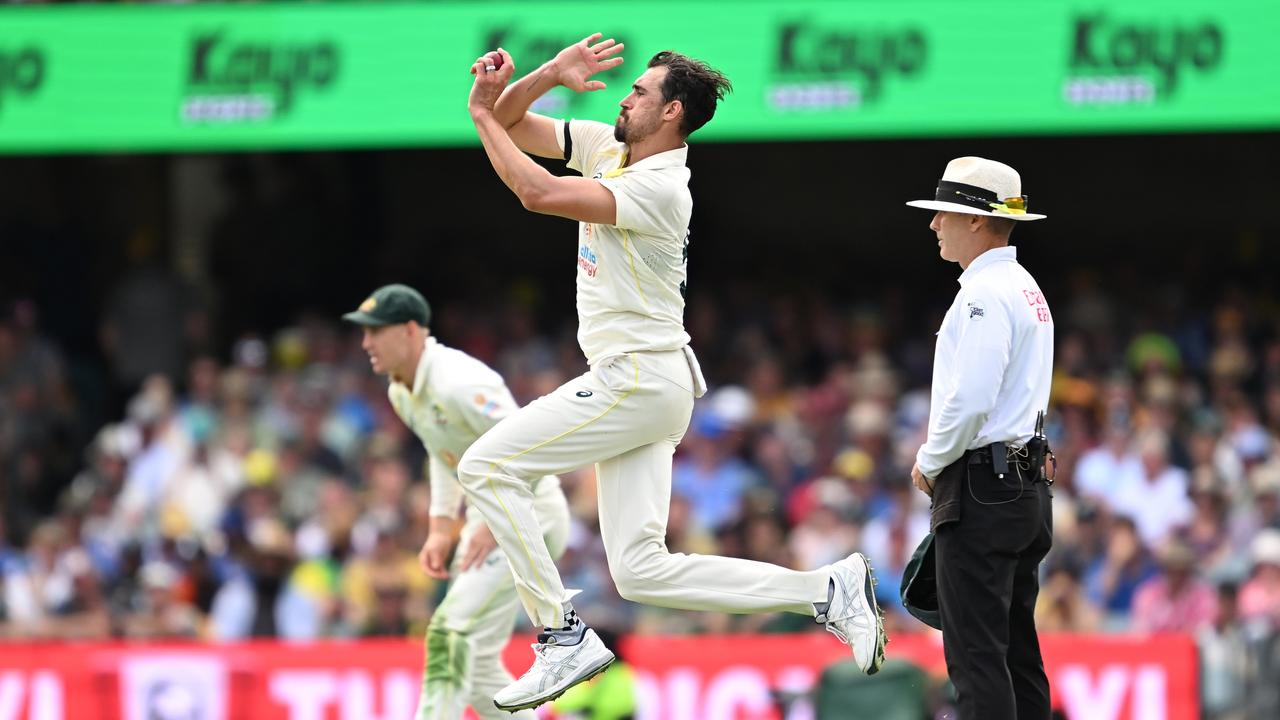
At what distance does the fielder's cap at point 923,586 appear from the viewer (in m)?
6.54

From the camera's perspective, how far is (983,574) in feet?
20.0

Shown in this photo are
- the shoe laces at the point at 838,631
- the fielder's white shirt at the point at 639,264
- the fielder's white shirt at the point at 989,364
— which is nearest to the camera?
the fielder's white shirt at the point at 989,364

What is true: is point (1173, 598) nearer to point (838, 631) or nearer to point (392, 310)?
point (838, 631)

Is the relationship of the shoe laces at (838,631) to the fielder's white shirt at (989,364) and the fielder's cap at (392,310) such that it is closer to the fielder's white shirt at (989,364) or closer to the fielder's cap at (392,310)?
the fielder's white shirt at (989,364)

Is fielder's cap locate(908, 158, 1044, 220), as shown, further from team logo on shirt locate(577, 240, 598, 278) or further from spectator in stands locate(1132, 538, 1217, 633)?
spectator in stands locate(1132, 538, 1217, 633)

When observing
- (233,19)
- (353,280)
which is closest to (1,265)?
(353,280)

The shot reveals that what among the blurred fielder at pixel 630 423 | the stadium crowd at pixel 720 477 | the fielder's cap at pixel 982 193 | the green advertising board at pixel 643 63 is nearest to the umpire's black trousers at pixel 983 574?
the blurred fielder at pixel 630 423

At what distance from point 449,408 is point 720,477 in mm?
5593

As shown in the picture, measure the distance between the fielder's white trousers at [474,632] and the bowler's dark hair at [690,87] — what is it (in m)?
1.96

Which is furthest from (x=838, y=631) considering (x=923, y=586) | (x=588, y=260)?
(x=588, y=260)

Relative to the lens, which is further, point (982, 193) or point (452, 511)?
point (452, 511)

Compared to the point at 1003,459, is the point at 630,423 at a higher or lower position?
higher

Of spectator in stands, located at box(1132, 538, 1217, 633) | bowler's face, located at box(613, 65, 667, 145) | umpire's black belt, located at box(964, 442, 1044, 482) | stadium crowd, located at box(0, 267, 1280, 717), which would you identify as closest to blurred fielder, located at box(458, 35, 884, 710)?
bowler's face, located at box(613, 65, 667, 145)

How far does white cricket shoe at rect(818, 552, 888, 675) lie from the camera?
260 inches
